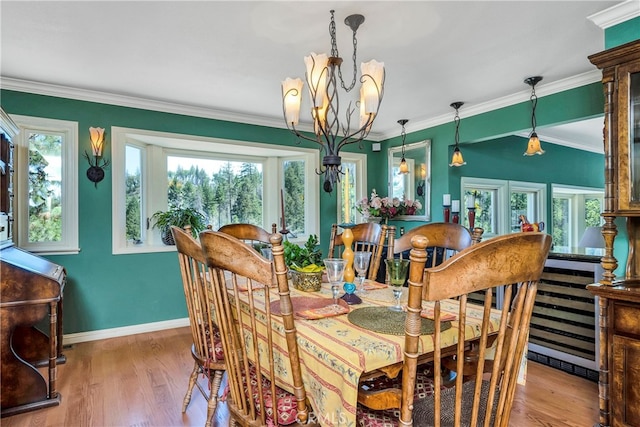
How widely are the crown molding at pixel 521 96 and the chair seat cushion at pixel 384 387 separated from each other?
2716 mm

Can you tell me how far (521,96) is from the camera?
3.30m

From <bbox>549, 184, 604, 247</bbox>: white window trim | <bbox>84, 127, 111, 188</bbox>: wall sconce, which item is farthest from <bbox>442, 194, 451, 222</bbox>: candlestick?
<bbox>549, 184, 604, 247</bbox>: white window trim

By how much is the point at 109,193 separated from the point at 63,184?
361mm

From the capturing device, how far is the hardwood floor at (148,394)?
2.02m

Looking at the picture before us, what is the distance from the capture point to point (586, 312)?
2562 mm

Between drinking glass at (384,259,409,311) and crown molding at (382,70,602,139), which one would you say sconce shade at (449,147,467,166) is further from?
drinking glass at (384,259,409,311)

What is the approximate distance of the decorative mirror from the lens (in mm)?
4297

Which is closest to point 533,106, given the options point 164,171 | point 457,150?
point 457,150

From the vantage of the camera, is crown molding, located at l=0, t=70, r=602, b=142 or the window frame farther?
the window frame

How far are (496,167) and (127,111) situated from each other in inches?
172

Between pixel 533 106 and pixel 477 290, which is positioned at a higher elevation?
pixel 533 106

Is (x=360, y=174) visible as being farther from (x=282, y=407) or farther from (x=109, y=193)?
(x=282, y=407)

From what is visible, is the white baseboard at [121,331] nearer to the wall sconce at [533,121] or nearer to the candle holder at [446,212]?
the candle holder at [446,212]

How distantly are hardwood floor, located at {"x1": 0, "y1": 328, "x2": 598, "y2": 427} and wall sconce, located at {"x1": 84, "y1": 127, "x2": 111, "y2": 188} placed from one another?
152 centimetres
